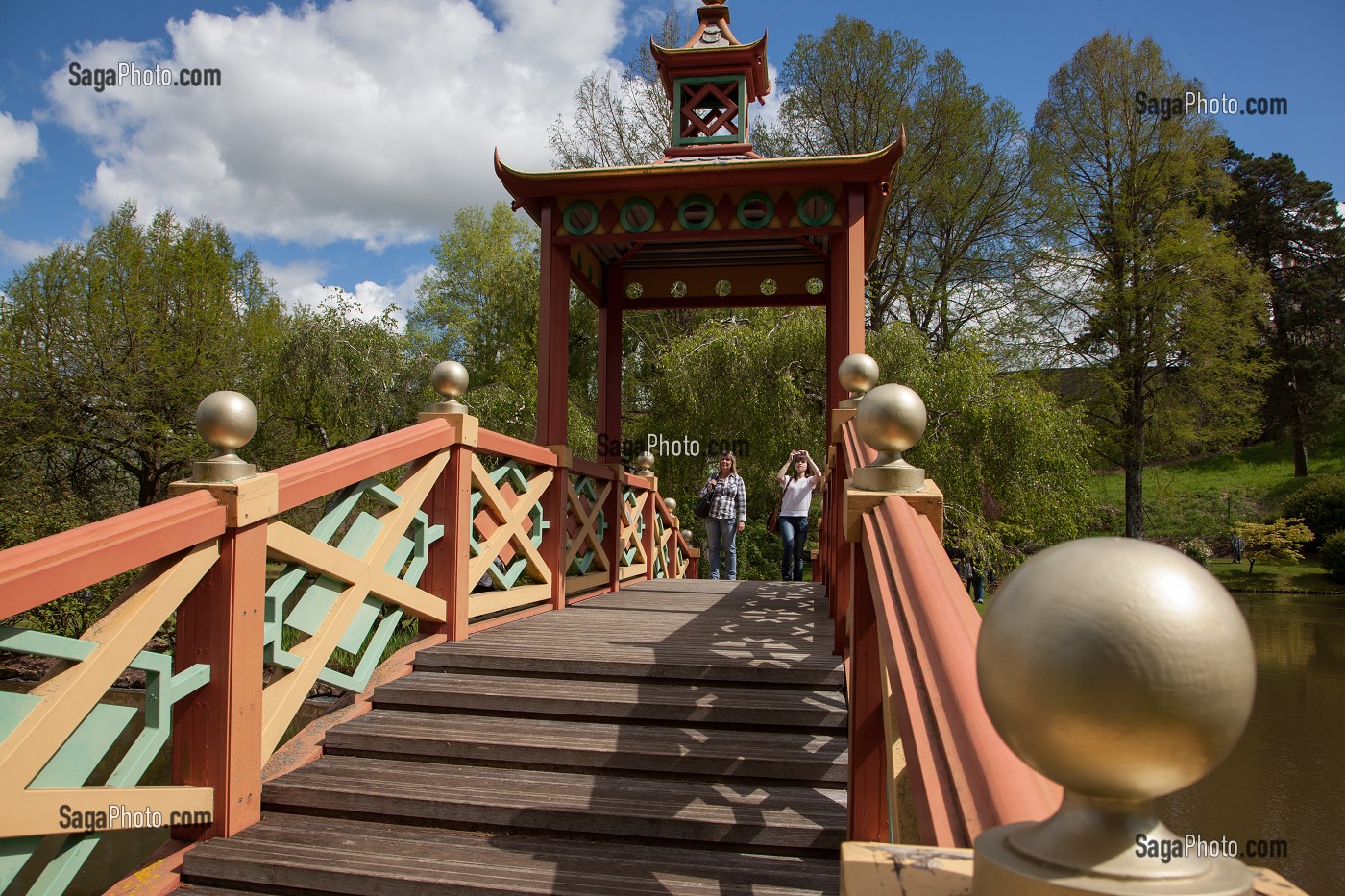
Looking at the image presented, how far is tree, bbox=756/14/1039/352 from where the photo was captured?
22.4m

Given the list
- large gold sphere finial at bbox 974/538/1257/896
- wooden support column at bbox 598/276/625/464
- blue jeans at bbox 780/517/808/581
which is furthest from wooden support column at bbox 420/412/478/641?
blue jeans at bbox 780/517/808/581

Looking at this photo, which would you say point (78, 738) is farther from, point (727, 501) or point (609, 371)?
point (727, 501)

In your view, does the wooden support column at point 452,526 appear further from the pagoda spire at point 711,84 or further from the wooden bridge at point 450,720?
the pagoda spire at point 711,84

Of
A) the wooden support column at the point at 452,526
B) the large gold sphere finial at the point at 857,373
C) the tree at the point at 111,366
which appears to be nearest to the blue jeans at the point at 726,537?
the wooden support column at the point at 452,526

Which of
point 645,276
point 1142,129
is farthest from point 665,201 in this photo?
point 1142,129

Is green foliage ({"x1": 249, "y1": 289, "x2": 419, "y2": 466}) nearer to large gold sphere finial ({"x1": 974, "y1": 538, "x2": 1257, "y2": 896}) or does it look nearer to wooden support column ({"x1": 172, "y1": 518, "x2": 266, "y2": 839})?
wooden support column ({"x1": 172, "y1": 518, "x2": 266, "y2": 839})

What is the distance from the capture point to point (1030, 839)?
66 centimetres

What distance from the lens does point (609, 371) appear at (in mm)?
8203

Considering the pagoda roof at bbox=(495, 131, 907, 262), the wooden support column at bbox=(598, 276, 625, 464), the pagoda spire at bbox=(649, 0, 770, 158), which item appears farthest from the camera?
the wooden support column at bbox=(598, 276, 625, 464)

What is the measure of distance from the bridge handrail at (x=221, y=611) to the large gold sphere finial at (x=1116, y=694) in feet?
7.27

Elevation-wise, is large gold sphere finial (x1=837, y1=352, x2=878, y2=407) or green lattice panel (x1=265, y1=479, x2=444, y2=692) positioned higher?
large gold sphere finial (x1=837, y1=352, x2=878, y2=407)

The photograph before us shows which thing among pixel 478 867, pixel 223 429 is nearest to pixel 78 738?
pixel 223 429

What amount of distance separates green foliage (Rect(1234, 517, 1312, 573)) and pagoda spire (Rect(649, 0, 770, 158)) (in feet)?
66.0

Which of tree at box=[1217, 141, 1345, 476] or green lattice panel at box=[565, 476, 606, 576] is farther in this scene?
tree at box=[1217, 141, 1345, 476]
